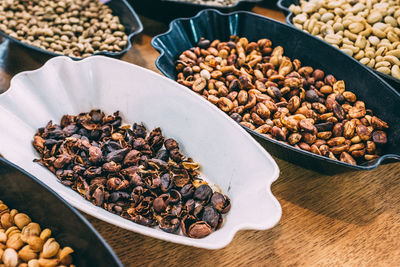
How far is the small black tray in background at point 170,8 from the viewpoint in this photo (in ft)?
3.27

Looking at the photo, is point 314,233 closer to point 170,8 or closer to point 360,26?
point 360,26

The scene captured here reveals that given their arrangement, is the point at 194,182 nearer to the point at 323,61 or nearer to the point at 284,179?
the point at 284,179

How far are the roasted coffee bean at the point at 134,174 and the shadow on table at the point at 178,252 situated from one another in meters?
0.07

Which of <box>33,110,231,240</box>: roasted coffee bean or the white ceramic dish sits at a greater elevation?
the white ceramic dish

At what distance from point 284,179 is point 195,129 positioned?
0.77 feet

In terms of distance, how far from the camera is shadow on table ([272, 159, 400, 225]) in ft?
2.13

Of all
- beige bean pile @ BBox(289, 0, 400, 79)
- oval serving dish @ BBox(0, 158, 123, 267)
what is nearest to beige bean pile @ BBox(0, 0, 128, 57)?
oval serving dish @ BBox(0, 158, 123, 267)

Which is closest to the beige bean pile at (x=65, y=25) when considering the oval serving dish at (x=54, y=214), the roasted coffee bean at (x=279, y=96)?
the roasted coffee bean at (x=279, y=96)

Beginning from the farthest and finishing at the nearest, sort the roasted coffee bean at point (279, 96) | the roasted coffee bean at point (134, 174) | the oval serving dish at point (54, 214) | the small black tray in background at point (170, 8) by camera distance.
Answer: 1. the small black tray in background at point (170, 8)
2. the roasted coffee bean at point (279, 96)
3. the roasted coffee bean at point (134, 174)
4. the oval serving dish at point (54, 214)

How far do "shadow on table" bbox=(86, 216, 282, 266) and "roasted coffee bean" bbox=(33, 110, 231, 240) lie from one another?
67 millimetres

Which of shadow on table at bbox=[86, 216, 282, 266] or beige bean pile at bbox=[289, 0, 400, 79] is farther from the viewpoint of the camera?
beige bean pile at bbox=[289, 0, 400, 79]

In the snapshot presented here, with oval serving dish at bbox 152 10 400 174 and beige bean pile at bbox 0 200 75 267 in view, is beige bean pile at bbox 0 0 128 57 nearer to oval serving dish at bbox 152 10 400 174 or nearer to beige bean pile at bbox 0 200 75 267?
oval serving dish at bbox 152 10 400 174

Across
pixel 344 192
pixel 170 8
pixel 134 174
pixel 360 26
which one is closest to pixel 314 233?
pixel 344 192

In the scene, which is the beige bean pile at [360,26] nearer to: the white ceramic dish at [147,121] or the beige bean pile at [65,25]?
the white ceramic dish at [147,121]
